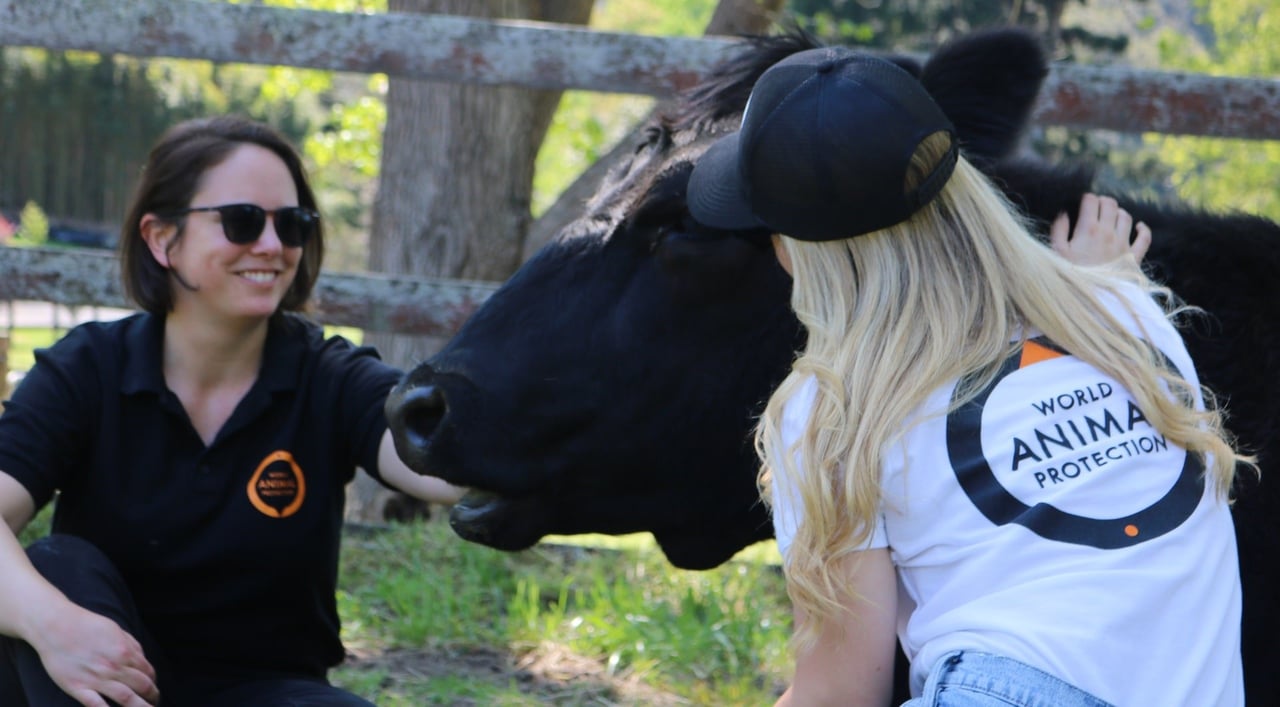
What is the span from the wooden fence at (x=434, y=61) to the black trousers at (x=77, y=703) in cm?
200

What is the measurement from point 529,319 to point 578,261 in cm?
16

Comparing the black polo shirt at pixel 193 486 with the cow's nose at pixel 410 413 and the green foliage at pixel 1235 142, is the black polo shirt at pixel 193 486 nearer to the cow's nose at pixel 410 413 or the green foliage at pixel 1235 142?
the cow's nose at pixel 410 413

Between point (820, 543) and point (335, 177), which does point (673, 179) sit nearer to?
point (820, 543)

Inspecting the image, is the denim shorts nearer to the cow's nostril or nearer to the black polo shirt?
the cow's nostril

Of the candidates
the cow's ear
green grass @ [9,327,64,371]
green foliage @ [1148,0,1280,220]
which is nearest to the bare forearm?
the cow's ear

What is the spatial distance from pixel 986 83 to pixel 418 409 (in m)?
1.40

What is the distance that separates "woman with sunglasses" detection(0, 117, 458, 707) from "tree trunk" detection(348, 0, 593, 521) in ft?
10.5

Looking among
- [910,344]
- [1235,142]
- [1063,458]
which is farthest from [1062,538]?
[1235,142]

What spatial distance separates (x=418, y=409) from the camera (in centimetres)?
267

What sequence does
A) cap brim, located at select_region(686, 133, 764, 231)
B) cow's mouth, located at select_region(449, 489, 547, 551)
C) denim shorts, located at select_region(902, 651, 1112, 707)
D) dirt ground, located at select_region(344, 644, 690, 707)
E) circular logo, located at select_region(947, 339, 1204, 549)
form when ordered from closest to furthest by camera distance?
1. denim shorts, located at select_region(902, 651, 1112, 707)
2. circular logo, located at select_region(947, 339, 1204, 549)
3. cap brim, located at select_region(686, 133, 764, 231)
4. cow's mouth, located at select_region(449, 489, 547, 551)
5. dirt ground, located at select_region(344, 644, 690, 707)

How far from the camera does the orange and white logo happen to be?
9.95 feet

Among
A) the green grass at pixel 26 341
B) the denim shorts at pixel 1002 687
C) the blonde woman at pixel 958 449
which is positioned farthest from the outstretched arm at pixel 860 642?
the green grass at pixel 26 341

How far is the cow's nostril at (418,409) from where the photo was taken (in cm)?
263

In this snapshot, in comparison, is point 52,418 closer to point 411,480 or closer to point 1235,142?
point 411,480
